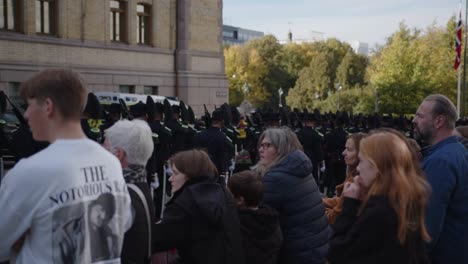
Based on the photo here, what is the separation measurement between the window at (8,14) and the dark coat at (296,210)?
1988cm

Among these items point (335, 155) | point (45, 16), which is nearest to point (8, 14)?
point (45, 16)

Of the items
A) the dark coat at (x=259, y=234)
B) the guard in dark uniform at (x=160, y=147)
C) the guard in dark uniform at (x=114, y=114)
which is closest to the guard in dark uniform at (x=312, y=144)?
the guard in dark uniform at (x=160, y=147)

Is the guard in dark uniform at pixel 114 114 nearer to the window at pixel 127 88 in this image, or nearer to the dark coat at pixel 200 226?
the dark coat at pixel 200 226

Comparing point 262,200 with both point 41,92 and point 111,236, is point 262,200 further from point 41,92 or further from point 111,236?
point 41,92

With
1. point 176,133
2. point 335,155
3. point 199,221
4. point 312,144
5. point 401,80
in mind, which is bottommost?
point 335,155

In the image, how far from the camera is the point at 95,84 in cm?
2489

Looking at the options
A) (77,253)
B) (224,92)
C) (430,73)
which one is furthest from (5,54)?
(430,73)

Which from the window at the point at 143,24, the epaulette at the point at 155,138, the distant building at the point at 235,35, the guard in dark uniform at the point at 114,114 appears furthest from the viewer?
the distant building at the point at 235,35

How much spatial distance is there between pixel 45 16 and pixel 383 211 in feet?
74.6

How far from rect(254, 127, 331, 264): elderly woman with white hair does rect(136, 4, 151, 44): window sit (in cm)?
2449

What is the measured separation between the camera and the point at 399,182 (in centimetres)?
308

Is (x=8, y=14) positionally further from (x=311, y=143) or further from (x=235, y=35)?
(x=235, y=35)

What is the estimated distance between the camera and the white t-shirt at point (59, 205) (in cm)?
Answer: 233

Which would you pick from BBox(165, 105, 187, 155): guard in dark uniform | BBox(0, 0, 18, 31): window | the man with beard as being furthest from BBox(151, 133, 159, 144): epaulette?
BBox(0, 0, 18, 31): window
